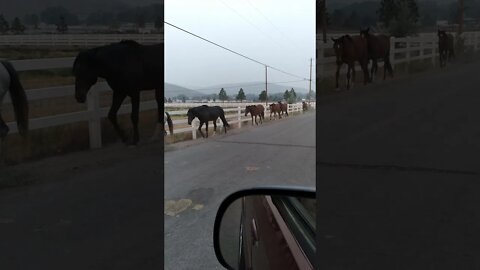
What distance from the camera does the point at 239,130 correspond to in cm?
646

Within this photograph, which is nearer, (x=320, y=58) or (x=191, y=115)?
(x=320, y=58)

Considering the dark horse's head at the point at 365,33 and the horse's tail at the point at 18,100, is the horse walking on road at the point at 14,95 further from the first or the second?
the dark horse's head at the point at 365,33

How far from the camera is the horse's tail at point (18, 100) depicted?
1022mm

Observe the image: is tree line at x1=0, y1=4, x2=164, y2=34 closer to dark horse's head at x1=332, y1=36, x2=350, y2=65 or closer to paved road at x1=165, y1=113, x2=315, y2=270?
dark horse's head at x1=332, y1=36, x2=350, y2=65

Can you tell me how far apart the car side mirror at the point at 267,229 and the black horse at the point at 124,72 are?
0.38 metres

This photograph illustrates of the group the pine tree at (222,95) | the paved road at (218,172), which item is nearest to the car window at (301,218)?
the paved road at (218,172)

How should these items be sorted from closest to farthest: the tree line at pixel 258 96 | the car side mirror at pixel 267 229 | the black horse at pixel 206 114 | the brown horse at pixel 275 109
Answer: the car side mirror at pixel 267 229
the black horse at pixel 206 114
the tree line at pixel 258 96
the brown horse at pixel 275 109

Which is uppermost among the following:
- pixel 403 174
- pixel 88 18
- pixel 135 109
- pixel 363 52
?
pixel 88 18

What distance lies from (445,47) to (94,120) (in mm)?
836

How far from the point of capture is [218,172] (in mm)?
4918

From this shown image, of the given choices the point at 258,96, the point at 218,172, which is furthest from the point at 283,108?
the point at 218,172

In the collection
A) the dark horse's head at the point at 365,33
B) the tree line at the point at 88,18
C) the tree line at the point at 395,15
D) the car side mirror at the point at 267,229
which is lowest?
the car side mirror at the point at 267,229

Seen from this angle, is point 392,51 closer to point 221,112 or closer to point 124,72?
point 124,72

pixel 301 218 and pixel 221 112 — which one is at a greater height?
pixel 221 112
